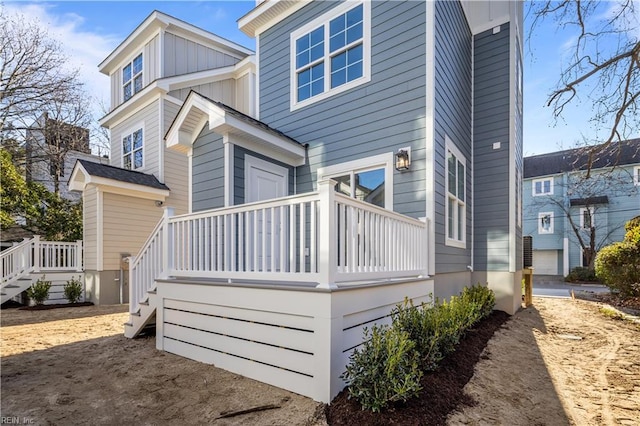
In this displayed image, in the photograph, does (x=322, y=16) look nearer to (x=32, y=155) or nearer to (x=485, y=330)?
(x=485, y=330)

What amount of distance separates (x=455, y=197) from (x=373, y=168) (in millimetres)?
1825

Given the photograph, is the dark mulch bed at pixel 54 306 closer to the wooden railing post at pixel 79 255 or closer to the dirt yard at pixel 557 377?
the wooden railing post at pixel 79 255

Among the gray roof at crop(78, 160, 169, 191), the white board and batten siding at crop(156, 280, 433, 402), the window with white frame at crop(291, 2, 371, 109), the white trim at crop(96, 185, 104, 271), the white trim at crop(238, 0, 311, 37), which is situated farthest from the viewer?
the white trim at crop(96, 185, 104, 271)

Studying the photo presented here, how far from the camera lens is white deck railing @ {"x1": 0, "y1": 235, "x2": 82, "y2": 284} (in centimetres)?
902

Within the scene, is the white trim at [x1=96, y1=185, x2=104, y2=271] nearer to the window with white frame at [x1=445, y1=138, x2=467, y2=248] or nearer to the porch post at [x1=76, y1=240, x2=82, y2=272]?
the porch post at [x1=76, y1=240, x2=82, y2=272]

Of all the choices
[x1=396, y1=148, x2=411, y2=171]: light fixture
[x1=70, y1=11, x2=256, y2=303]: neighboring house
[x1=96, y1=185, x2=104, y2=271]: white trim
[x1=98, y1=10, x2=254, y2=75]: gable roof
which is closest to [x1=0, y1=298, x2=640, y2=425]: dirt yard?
[x1=396, y1=148, x2=411, y2=171]: light fixture

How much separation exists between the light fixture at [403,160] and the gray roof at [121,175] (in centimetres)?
734

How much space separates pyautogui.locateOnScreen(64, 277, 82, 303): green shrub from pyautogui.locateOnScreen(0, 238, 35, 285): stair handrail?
1036 millimetres

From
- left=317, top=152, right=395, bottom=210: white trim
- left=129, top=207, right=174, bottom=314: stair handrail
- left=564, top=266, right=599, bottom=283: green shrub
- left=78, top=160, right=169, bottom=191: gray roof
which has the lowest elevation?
left=564, top=266, right=599, bottom=283: green shrub

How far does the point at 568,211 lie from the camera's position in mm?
20531

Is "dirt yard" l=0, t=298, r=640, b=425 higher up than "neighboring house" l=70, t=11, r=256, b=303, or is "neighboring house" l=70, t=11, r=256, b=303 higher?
"neighboring house" l=70, t=11, r=256, b=303

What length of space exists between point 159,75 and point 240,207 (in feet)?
28.4

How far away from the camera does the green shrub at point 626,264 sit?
Answer: 9.62 m

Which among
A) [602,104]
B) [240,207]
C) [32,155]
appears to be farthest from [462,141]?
[32,155]
